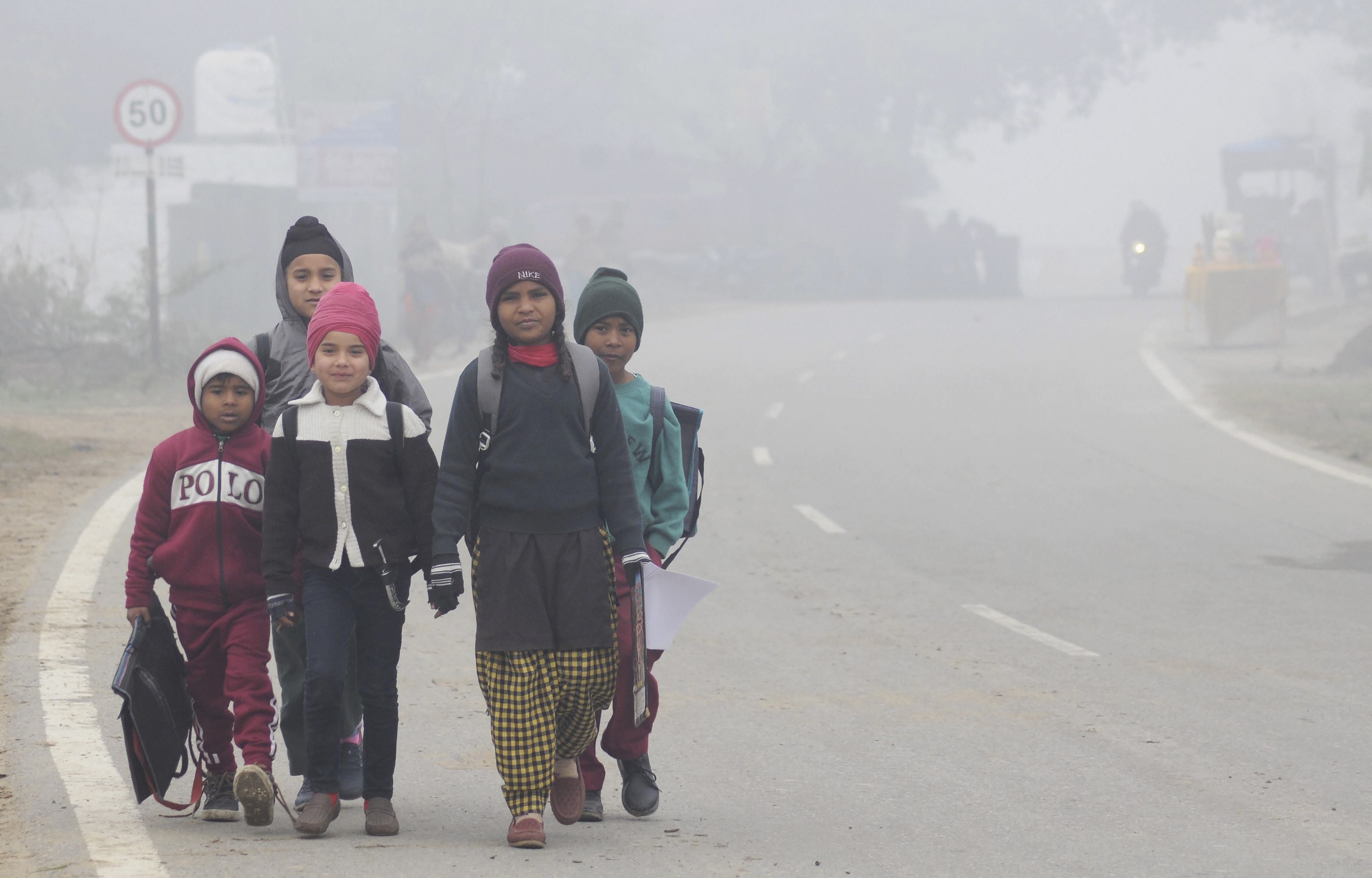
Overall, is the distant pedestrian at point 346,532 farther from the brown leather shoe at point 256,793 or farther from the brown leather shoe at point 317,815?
the brown leather shoe at point 256,793

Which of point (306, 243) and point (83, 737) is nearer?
point (306, 243)

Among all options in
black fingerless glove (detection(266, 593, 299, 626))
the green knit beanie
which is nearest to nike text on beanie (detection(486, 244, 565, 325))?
the green knit beanie

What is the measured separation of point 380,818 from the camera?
4.74 meters

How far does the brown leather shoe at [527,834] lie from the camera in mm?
4609

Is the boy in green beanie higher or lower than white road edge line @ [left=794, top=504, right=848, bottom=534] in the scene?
higher

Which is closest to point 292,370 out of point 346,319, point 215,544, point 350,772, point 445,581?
point 346,319

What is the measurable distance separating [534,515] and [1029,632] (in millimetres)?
4295

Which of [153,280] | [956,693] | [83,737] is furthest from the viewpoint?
[153,280]

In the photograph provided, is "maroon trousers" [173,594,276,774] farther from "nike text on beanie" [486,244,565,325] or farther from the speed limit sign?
the speed limit sign

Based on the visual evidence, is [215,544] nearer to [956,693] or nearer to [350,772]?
[350,772]

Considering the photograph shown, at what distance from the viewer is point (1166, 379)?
21984 mm

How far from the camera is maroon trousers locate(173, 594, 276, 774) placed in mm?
4605

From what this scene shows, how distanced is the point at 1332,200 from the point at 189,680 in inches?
1765

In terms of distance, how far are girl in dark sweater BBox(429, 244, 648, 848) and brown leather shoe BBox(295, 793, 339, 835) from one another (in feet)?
1.62
